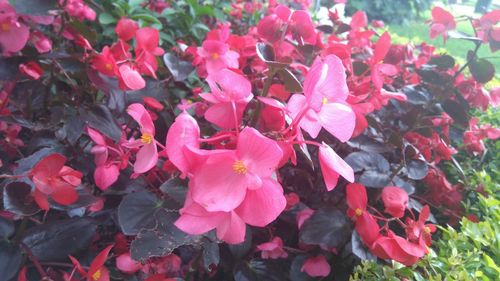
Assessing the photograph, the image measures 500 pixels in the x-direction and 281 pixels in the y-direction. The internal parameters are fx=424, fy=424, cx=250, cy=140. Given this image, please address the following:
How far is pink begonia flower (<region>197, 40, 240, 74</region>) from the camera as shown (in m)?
0.86

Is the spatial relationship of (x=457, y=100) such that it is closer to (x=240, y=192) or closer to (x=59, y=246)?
(x=240, y=192)

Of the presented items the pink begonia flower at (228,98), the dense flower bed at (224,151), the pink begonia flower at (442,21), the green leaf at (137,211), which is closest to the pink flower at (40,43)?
the dense flower bed at (224,151)

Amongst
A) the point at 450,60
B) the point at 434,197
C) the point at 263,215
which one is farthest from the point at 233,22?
the point at 263,215

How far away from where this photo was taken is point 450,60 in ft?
3.87

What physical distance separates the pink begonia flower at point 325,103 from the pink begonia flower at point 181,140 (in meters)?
0.13

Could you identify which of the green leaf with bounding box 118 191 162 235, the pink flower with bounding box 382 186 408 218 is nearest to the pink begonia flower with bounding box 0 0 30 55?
the green leaf with bounding box 118 191 162 235

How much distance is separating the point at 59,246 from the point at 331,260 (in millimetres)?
574

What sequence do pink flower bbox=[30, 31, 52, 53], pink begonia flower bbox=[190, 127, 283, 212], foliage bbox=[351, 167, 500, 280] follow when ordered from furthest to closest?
pink flower bbox=[30, 31, 52, 53] → foliage bbox=[351, 167, 500, 280] → pink begonia flower bbox=[190, 127, 283, 212]

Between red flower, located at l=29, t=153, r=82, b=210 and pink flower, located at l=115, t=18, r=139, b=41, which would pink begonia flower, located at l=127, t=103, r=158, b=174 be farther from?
pink flower, located at l=115, t=18, r=139, b=41

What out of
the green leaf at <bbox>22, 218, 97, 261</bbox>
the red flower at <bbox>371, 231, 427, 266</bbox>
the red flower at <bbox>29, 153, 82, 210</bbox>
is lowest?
the green leaf at <bbox>22, 218, 97, 261</bbox>

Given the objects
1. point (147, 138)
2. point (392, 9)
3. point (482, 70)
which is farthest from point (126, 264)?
point (392, 9)

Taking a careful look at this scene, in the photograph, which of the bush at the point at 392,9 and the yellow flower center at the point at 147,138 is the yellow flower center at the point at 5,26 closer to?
the yellow flower center at the point at 147,138

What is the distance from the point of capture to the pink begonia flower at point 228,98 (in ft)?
1.80

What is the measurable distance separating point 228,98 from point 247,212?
16cm
